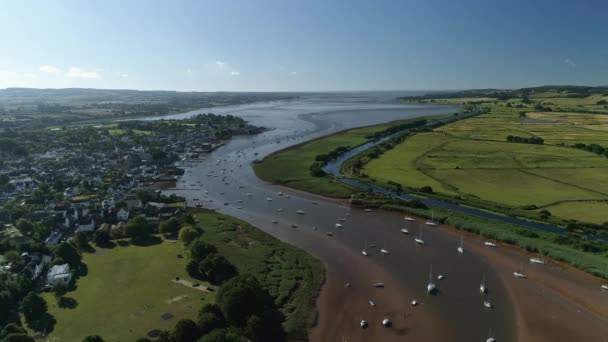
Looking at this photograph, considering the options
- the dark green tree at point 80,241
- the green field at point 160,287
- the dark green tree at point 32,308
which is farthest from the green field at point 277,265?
the dark green tree at point 32,308

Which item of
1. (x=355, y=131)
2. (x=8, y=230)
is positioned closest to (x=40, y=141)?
(x=8, y=230)

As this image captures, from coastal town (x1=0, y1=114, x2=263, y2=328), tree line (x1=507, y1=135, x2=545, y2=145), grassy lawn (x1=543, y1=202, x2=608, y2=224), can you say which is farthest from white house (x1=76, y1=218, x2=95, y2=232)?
tree line (x1=507, y1=135, x2=545, y2=145)

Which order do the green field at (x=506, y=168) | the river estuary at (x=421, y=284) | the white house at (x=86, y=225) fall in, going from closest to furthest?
the river estuary at (x=421, y=284), the white house at (x=86, y=225), the green field at (x=506, y=168)

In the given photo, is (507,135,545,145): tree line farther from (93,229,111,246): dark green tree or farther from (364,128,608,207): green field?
(93,229,111,246): dark green tree

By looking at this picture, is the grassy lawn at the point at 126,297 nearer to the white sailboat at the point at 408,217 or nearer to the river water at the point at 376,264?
the river water at the point at 376,264

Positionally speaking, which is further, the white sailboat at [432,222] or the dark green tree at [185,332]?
the white sailboat at [432,222]

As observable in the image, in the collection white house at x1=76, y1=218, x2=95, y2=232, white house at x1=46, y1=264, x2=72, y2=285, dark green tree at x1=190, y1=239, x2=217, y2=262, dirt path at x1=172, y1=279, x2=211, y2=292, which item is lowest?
dirt path at x1=172, y1=279, x2=211, y2=292
